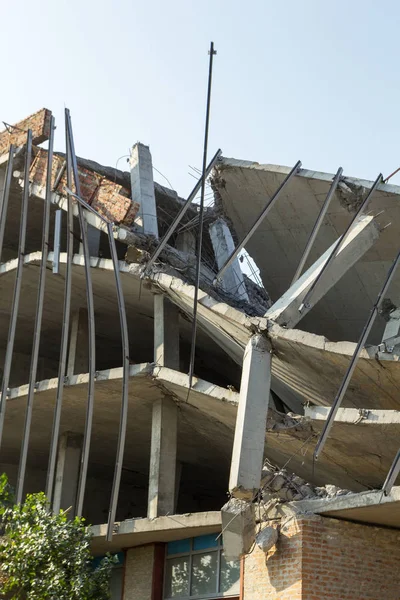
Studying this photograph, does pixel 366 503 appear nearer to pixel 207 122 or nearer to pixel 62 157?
pixel 207 122

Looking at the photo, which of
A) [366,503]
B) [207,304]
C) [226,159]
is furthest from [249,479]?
[226,159]

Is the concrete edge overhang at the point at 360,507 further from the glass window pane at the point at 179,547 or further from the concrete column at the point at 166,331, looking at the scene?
the concrete column at the point at 166,331

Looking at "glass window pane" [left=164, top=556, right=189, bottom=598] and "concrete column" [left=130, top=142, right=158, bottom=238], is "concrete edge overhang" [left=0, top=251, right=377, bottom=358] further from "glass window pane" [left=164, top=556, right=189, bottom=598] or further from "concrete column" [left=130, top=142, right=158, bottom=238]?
"glass window pane" [left=164, top=556, right=189, bottom=598]

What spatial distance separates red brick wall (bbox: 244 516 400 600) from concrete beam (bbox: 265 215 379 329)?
3.02 meters

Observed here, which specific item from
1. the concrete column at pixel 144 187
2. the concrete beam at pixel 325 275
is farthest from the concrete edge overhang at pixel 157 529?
the concrete column at pixel 144 187

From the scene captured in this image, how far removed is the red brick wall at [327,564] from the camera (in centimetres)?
1234

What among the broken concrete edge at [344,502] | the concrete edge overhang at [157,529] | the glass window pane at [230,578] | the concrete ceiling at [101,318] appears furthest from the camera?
the concrete ceiling at [101,318]

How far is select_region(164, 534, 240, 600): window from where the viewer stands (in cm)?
1516

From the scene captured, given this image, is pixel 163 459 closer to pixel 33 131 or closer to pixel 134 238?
pixel 134 238

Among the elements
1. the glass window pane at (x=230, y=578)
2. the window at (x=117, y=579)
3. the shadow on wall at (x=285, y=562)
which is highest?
the window at (x=117, y=579)

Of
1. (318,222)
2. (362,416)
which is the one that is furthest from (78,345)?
(362,416)

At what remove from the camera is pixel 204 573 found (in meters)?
15.7

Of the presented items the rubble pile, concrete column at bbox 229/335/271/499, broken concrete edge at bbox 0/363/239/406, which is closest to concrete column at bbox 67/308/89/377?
broken concrete edge at bbox 0/363/239/406

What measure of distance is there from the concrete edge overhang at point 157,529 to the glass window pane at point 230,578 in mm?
566
